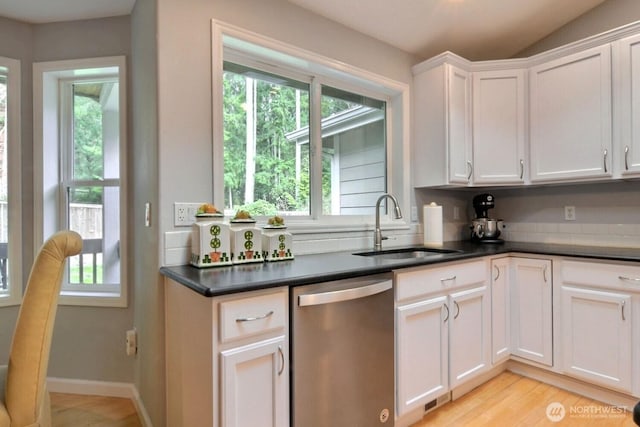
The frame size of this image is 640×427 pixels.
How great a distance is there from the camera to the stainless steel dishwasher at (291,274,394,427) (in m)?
1.34

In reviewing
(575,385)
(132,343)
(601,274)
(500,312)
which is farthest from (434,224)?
(132,343)

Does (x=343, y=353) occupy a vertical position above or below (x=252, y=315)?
below

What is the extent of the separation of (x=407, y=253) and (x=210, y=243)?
1446 mm

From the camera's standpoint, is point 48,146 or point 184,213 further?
point 48,146

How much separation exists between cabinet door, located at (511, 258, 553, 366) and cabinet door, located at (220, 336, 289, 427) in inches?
71.5

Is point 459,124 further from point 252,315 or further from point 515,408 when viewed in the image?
point 252,315

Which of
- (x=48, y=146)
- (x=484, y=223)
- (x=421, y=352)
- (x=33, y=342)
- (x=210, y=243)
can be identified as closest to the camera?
(x=33, y=342)

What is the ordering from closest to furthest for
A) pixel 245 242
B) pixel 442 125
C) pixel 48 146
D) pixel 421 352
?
1. pixel 245 242
2. pixel 421 352
3. pixel 48 146
4. pixel 442 125

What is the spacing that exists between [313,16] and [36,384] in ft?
7.53

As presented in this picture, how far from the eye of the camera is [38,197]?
7.04ft

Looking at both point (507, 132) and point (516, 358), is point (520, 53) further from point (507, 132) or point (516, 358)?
point (516, 358)

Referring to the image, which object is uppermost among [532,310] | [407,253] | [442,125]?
[442,125]

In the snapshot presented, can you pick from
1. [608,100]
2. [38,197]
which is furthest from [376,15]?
[38,197]

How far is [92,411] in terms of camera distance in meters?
1.98
